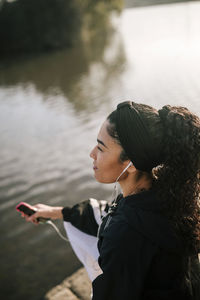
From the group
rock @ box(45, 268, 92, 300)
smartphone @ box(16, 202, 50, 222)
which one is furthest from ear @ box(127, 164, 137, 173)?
rock @ box(45, 268, 92, 300)

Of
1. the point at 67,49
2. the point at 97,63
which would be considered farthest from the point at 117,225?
the point at 67,49

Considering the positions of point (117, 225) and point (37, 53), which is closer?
point (117, 225)

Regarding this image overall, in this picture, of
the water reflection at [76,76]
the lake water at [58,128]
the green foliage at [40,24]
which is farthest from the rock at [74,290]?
the green foliage at [40,24]

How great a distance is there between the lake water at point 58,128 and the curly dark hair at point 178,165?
2.78 metres

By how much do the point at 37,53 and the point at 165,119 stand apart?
33.1 metres

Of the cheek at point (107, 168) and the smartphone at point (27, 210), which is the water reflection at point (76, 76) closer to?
the smartphone at point (27, 210)

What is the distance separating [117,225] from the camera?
5.53 ft

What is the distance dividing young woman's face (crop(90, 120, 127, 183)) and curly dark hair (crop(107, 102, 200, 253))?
46mm

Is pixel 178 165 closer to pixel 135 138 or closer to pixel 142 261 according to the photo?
pixel 135 138

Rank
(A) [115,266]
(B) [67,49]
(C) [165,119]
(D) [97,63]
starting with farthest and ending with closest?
(B) [67,49] < (D) [97,63] < (C) [165,119] < (A) [115,266]

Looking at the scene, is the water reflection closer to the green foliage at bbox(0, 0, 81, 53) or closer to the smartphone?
the green foliage at bbox(0, 0, 81, 53)

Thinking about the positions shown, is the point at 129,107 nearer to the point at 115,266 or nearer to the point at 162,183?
the point at 162,183

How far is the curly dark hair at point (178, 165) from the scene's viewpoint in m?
1.64

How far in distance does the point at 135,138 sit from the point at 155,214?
45 cm
